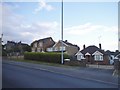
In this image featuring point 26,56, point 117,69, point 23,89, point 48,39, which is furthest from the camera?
point 48,39

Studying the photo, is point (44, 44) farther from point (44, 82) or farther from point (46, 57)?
point (44, 82)

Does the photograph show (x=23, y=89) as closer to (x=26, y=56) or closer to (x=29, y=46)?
(x=26, y=56)

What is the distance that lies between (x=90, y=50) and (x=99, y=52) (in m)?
3.69

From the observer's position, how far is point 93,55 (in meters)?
61.4

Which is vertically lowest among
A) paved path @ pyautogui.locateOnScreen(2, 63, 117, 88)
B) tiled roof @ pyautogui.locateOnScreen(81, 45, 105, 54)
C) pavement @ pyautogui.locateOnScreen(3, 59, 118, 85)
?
pavement @ pyautogui.locateOnScreen(3, 59, 118, 85)

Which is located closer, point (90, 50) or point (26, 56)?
point (26, 56)

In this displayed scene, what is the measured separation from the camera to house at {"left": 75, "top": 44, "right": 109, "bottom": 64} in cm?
5997

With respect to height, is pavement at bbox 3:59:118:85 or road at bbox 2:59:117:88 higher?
road at bbox 2:59:117:88

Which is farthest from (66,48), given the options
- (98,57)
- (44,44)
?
(98,57)

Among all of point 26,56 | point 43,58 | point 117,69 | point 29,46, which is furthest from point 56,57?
point 29,46

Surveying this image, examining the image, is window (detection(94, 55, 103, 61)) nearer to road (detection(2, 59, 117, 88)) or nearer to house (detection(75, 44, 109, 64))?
house (detection(75, 44, 109, 64))

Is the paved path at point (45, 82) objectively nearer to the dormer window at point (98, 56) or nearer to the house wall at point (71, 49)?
the dormer window at point (98, 56)

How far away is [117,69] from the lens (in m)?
27.5

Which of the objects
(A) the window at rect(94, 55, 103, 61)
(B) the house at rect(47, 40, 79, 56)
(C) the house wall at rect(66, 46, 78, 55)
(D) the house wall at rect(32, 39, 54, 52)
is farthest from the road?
(D) the house wall at rect(32, 39, 54, 52)
